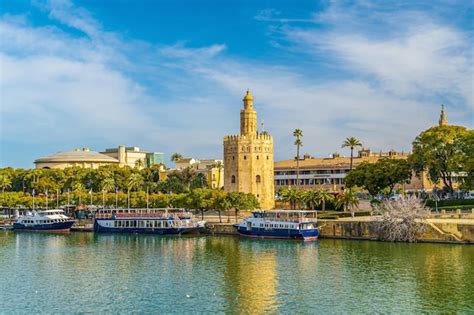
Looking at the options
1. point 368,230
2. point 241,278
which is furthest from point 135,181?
point 241,278

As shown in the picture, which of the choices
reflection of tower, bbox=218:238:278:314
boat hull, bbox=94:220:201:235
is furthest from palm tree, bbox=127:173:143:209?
reflection of tower, bbox=218:238:278:314

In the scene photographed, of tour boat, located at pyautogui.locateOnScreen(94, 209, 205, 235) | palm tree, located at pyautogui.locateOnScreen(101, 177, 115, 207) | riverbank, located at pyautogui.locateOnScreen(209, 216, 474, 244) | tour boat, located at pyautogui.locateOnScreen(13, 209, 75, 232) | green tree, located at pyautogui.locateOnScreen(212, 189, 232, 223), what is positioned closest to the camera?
riverbank, located at pyautogui.locateOnScreen(209, 216, 474, 244)

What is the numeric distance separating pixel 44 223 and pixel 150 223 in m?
18.7

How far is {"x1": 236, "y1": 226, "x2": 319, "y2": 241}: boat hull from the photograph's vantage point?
3004 inches

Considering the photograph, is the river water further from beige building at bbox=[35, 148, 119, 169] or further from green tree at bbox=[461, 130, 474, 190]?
beige building at bbox=[35, 148, 119, 169]

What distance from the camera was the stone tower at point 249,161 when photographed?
104 m

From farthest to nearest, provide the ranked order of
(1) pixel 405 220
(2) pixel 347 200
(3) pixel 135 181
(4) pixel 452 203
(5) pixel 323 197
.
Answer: (3) pixel 135 181
(5) pixel 323 197
(2) pixel 347 200
(4) pixel 452 203
(1) pixel 405 220

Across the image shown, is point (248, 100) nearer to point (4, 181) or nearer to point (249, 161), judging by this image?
point (249, 161)

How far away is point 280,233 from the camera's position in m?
78.8

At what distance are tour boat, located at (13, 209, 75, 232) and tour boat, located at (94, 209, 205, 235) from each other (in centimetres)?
524

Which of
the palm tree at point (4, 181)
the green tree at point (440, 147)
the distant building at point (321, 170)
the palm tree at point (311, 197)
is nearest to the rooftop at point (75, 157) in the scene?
the palm tree at point (4, 181)

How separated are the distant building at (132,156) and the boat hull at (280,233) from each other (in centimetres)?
10016

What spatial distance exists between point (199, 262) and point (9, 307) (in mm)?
20845

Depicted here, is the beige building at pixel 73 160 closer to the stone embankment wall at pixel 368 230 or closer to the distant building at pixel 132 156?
the distant building at pixel 132 156
